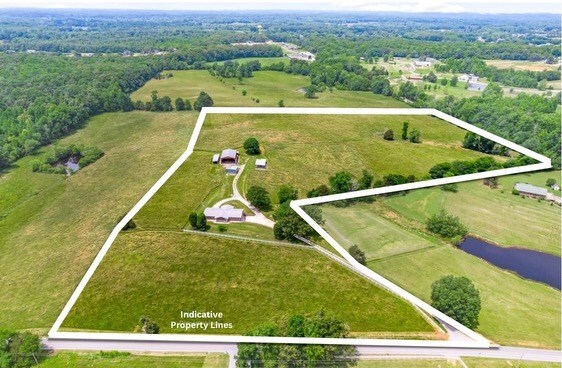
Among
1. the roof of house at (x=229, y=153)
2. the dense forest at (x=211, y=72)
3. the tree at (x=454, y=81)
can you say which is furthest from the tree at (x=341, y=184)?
the tree at (x=454, y=81)

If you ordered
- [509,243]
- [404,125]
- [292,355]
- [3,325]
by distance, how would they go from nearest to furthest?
[292,355] < [3,325] < [509,243] < [404,125]

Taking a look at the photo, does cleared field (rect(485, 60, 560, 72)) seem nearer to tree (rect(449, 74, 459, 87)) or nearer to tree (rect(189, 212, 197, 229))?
tree (rect(449, 74, 459, 87))

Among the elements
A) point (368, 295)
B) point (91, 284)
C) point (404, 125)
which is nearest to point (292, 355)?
point (368, 295)

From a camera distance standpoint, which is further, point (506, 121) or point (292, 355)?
point (506, 121)

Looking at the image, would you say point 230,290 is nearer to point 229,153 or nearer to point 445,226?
point 445,226

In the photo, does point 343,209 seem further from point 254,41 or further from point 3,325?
point 254,41

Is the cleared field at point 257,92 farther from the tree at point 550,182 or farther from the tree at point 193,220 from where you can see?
the tree at point 193,220
